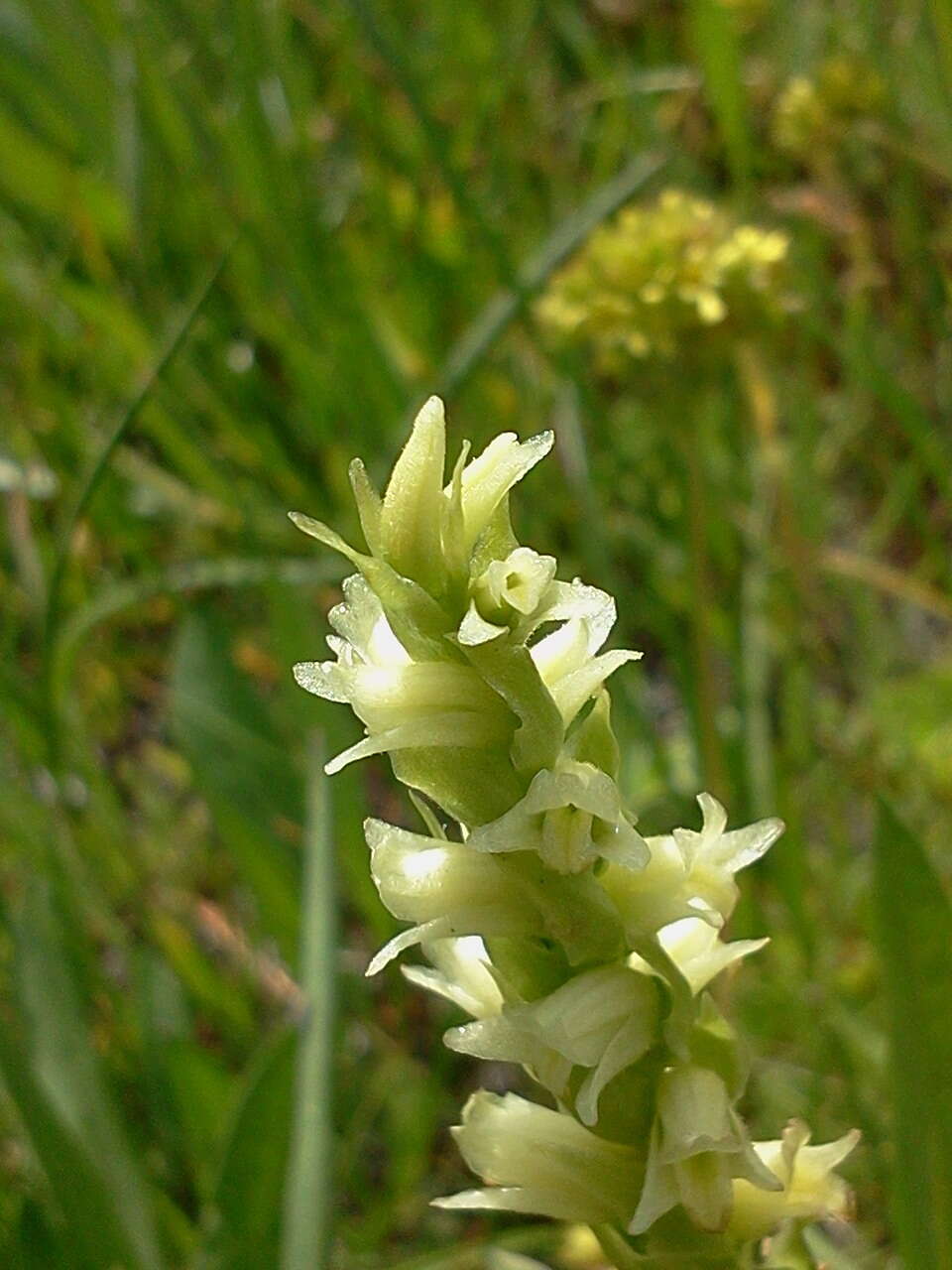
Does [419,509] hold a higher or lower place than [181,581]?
lower

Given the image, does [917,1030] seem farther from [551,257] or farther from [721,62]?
[721,62]

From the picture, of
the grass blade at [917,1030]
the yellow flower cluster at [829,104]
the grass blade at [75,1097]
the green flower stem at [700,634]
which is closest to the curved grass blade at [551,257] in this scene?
the green flower stem at [700,634]

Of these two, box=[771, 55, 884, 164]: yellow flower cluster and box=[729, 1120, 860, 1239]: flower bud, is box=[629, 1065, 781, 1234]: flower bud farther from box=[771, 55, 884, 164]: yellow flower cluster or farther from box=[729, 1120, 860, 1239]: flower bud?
box=[771, 55, 884, 164]: yellow flower cluster

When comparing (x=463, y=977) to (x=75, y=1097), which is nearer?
(x=463, y=977)

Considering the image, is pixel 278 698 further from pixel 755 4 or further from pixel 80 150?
pixel 755 4

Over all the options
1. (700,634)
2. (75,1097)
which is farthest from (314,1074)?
(700,634)

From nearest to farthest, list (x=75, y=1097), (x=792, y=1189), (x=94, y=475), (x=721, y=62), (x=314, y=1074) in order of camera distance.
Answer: (x=792, y=1189), (x=314, y=1074), (x=75, y=1097), (x=94, y=475), (x=721, y=62)

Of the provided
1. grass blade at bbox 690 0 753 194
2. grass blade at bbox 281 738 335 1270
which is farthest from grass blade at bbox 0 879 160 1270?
grass blade at bbox 690 0 753 194
